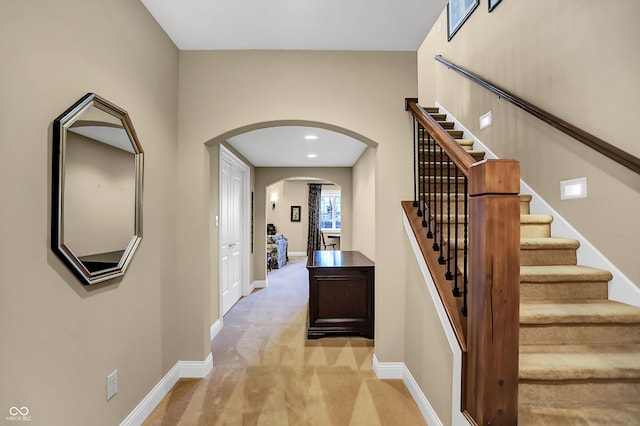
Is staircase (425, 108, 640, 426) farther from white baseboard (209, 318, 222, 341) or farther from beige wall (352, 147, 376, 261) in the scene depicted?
white baseboard (209, 318, 222, 341)

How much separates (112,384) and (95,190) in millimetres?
1057

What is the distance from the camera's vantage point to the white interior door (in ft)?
13.0

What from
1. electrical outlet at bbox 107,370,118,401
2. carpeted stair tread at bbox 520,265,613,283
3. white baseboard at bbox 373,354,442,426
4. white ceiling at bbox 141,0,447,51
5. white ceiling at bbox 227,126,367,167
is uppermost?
white ceiling at bbox 141,0,447,51

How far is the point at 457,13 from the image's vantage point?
161 inches

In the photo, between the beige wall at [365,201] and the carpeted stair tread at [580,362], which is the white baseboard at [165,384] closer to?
the carpeted stair tread at [580,362]

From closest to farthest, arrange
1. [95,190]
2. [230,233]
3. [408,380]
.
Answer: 1. [95,190]
2. [408,380]
3. [230,233]

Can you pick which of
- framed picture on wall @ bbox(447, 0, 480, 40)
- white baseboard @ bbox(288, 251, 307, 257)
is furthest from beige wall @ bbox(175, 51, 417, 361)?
white baseboard @ bbox(288, 251, 307, 257)

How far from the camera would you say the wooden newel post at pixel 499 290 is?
112 cm

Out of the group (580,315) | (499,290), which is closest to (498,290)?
(499,290)

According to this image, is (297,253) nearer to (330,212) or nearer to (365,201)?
(330,212)

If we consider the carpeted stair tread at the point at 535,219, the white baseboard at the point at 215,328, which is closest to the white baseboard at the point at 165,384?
the white baseboard at the point at 215,328

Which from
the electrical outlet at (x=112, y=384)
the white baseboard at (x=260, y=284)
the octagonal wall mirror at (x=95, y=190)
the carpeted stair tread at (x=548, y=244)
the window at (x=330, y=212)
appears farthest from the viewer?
the window at (x=330, y=212)

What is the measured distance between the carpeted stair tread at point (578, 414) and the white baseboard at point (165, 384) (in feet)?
6.88

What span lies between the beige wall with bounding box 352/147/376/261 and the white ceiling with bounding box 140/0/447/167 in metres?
1.50
